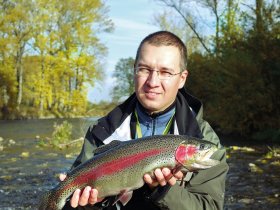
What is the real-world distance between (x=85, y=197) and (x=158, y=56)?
1141 millimetres

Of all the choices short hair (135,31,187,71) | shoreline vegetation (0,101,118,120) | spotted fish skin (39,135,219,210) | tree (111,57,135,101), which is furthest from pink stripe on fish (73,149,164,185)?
tree (111,57,135,101)

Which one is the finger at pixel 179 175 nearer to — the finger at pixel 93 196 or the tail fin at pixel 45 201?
the finger at pixel 93 196

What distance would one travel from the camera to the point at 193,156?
9.41 feet

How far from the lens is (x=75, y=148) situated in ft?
58.4

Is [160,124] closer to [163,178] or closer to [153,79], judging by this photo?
[153,79]

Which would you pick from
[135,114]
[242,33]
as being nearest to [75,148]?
[242,33]

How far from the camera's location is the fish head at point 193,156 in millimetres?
2871

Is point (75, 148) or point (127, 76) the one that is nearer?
point (75, 148)

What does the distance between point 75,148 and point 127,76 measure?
4296 centimetres

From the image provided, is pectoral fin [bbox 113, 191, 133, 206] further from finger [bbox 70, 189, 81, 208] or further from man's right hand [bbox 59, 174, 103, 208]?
finger [bbox 70, 189, 81, 208]

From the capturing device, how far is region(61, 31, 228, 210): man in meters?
3.04

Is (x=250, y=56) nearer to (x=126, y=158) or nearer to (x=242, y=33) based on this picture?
(x=242, y=33)

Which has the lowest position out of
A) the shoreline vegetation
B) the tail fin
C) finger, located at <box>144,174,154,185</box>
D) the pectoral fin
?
the shoreline vegetation

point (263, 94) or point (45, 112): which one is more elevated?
point (263, 94)
